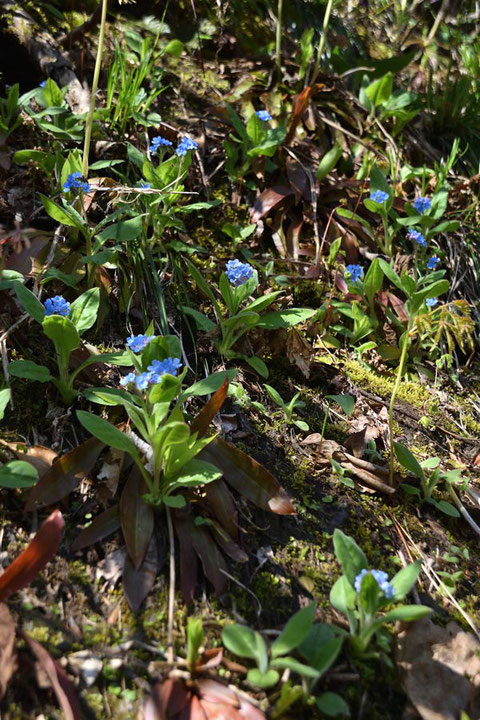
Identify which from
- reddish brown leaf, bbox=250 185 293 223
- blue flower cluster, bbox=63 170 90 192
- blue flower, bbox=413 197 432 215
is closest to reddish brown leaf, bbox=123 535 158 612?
blue flower cluster, bbox=63 170 90 192

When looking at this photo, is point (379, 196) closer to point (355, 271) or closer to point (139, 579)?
point (355, 271)

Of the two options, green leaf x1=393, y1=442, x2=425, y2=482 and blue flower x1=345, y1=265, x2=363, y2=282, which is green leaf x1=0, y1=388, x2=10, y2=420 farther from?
blue flower x1=345, y1=265, x2=363, y2=282

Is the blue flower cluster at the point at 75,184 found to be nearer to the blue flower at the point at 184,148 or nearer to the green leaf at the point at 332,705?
the blue flower at the point at 184,148

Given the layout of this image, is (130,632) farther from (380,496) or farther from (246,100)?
(246,100)

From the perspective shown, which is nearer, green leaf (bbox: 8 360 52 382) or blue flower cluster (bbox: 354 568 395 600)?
blue flower cluster (bbox: 354 568 395 600)

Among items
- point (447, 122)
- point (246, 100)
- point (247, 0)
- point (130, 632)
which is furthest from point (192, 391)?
point (247, 0)

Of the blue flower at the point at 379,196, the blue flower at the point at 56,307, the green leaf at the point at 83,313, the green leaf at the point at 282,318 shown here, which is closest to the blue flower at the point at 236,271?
the green leaf at the point at 282,318
